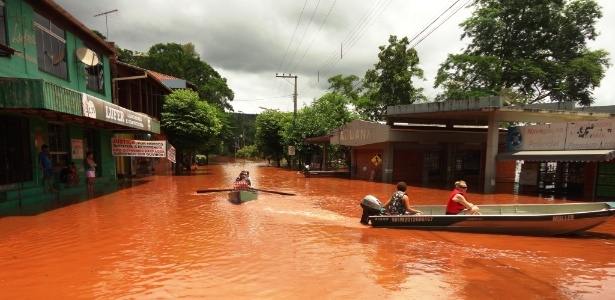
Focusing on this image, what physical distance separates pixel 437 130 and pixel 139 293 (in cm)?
2118

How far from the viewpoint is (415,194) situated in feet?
54.7

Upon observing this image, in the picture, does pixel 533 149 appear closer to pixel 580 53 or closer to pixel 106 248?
pixel 106 248

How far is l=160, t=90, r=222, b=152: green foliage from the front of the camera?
2481 centimetres

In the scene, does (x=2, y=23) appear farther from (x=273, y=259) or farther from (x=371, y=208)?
(x=371, y=208)

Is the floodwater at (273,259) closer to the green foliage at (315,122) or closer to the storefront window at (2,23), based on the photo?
the storefront window at (2,23)

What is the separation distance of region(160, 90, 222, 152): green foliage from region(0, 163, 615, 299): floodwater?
1474cm

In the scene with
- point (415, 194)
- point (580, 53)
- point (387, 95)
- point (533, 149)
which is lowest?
point (415, 194)

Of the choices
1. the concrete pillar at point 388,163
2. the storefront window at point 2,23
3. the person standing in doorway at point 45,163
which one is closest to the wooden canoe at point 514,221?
the person standing in doorway at point 45,163

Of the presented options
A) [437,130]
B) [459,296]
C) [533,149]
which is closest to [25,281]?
[459,296]

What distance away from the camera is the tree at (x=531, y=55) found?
99.6 feet

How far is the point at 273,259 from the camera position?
612cm

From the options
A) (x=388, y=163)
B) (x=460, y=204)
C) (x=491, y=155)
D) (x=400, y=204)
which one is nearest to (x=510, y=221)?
(x=460, y=204)

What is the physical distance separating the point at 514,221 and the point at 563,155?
920cm

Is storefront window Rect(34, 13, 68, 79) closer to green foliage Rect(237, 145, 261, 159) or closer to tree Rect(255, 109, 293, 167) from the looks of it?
tree Rect(255, 109, 293, 167)
